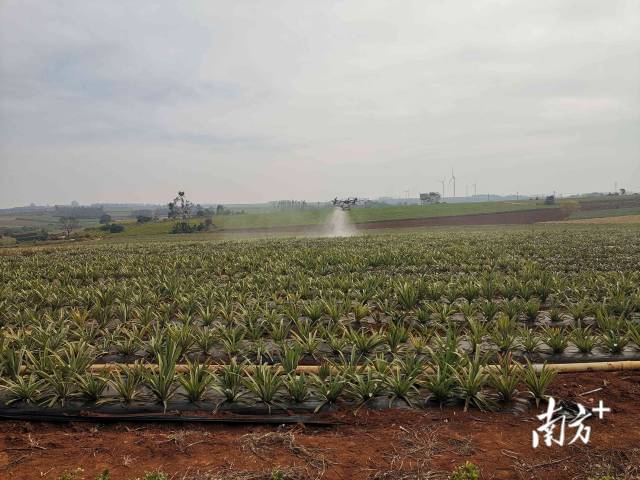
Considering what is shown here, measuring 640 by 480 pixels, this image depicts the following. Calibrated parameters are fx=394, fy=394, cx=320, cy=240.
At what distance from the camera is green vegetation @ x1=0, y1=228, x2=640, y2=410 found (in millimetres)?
5004

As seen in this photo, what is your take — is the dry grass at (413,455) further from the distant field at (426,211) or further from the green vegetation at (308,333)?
the distant field at (426,211)

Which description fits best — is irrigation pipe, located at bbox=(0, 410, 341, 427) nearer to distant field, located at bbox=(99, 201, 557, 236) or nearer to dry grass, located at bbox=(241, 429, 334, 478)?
dry grass, located at bbox=(241, 429, 334, 478)

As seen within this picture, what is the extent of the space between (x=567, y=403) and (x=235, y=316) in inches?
244

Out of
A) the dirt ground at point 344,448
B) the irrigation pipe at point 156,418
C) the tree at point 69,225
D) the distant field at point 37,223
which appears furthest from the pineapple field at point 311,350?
the distant field at point 37,223

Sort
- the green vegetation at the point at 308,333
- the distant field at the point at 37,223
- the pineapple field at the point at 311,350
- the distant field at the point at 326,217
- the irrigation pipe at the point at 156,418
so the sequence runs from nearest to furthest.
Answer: the irrigation pipe at the point at 156,418 → the pineapple field at the point at 311,350 → the green vegetation at the point at 308,333 → the distant field at the point at 326,217 → the distant field at the point at 37,223

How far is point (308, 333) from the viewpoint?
703cm

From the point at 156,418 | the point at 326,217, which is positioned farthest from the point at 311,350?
the point at 326,217

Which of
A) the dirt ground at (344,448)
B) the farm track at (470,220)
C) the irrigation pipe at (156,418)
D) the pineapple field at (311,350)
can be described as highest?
the farm track at (470,220)

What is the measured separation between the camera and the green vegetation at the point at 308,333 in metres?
5.00

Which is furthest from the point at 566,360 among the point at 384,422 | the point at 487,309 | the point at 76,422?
the point at 76,422

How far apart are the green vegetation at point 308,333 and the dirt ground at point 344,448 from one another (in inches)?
15.1

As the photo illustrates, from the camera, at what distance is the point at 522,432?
426cm
